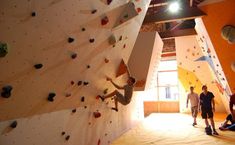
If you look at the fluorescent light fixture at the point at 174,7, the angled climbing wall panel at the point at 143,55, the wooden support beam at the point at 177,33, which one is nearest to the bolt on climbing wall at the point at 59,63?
the angled climbing wall panel at the point at 143,55

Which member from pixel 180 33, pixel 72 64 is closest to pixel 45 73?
pixel 72 64

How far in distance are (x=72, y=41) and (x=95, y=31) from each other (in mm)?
449

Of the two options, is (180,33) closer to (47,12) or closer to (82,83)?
(82,83)

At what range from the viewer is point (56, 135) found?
9.52 feet

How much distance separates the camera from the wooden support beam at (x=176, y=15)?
4.92 m

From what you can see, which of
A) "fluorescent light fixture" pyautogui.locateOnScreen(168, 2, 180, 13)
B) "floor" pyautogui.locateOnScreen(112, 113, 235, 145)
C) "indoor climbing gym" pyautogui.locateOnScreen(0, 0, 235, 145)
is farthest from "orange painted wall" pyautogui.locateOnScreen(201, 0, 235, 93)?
"floor" pyautogui.locateOnScreen(112, 113, 235, 145)

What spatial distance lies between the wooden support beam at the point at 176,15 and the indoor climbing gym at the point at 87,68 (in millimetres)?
23

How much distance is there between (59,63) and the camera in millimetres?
2461

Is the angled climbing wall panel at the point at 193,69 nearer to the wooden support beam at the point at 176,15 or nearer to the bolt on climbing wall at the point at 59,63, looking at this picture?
the wooden support beam at the point at 176,15

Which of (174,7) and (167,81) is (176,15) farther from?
(167,81)

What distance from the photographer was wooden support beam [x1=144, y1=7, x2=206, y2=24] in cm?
492

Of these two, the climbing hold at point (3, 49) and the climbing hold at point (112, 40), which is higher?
the climbing hold at point (112, 40)

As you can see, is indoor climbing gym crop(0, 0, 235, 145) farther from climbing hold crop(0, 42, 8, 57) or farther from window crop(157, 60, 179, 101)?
window crop(157, 60, 179, 101)

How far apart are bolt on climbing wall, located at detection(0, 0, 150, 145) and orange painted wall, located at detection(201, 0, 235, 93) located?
1492mm
